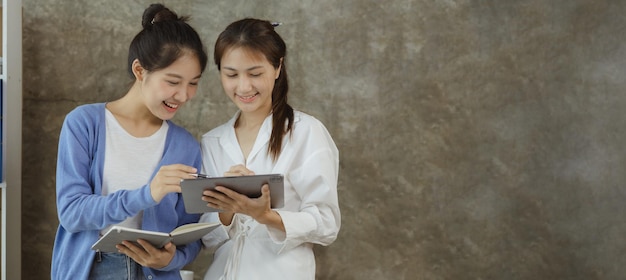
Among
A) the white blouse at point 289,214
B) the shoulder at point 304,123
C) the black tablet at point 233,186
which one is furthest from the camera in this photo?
the shoulder at point 304,123

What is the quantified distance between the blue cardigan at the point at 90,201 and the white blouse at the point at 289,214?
4.9 inches

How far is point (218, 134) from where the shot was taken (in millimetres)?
2402

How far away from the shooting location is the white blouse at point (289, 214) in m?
2.22

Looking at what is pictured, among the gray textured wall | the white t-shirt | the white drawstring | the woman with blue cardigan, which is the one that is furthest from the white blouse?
the gray textured wall

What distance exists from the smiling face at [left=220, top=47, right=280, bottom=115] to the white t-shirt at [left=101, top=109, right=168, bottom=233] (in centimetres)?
29

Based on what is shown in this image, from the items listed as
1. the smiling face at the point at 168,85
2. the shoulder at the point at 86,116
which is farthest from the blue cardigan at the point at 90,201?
the smiling face at the point at 168,85

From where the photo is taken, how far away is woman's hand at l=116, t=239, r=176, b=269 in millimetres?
2062

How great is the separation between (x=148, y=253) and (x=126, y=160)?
289 millimetres

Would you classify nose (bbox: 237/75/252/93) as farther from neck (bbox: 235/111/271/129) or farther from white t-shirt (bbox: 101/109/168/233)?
white t-shirt (bbox: 101/109/168/233)

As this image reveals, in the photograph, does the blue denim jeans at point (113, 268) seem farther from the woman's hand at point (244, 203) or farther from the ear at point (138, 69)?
the ear at point (138, 69)

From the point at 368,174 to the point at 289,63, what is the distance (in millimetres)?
753

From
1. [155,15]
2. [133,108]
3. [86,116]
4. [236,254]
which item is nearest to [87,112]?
[86,116]

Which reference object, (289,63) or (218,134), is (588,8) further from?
(218,134)

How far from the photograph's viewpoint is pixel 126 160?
220 cm
